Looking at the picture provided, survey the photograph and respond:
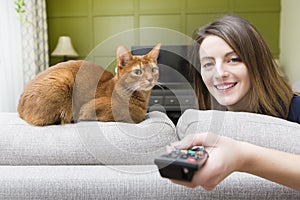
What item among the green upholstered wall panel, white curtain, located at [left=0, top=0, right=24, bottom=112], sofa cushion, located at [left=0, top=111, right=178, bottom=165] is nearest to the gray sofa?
sofa cushion, located at [left=0, top=111, right=178, bottom=165]

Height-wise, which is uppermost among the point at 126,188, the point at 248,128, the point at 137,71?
the point at 137,71

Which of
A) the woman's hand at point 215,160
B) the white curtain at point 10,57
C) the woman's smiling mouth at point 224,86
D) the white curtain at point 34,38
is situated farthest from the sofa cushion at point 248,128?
the white curtain at point 34,38

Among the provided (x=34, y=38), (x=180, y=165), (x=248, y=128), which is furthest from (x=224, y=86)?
(x=34, y=38)

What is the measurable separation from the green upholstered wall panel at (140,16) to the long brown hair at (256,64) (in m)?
2.66

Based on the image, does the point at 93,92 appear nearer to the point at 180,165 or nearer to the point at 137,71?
the point at 137,71

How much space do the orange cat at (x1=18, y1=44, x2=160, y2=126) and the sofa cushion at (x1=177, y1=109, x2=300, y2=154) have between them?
15 cm

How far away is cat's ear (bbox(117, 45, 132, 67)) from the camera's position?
2.02 feet

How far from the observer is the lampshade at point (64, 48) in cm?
342

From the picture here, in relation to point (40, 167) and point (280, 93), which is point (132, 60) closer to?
point (40, 167)

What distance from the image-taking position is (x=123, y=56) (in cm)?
65

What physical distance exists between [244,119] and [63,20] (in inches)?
140

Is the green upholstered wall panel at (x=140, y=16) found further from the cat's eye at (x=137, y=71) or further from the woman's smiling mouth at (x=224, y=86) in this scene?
the cat's eye at (x=137, y=71)

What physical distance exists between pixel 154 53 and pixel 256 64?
472 mm

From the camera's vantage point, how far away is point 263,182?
58 centimetres
